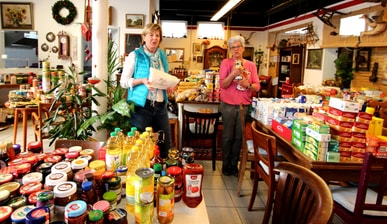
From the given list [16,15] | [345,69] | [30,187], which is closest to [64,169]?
[30,187]

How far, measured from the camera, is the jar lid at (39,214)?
954 mm

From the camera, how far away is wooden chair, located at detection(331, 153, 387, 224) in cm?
173

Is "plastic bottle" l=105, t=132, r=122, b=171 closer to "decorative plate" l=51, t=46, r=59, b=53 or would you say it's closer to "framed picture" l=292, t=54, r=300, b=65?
"decorative plate" l=51, t=46, r=59, b=53

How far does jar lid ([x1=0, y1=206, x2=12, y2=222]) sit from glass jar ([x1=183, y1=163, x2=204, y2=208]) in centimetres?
71

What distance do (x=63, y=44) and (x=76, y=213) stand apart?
22.5 feet

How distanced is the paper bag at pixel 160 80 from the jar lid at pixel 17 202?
5.06 ft

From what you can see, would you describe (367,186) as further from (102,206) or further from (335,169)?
(102,206)

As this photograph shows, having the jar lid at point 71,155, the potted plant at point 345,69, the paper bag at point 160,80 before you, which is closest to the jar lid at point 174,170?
the jar lid at point 71,155

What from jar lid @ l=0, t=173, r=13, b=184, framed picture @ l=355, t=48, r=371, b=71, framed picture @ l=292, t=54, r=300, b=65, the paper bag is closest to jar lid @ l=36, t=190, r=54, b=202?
jar lid @ l=0, t=173, r=13, b=184

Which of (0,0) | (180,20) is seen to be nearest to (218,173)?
(0,0)

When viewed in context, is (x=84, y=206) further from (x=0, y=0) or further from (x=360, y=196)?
(x=0, y=0)

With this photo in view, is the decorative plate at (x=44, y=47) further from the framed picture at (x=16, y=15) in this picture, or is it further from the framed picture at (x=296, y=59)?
the framed picture at (x=296, y=59)

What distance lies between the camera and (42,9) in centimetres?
695

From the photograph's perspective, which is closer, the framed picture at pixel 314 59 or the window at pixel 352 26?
the window at pixel 352 26
